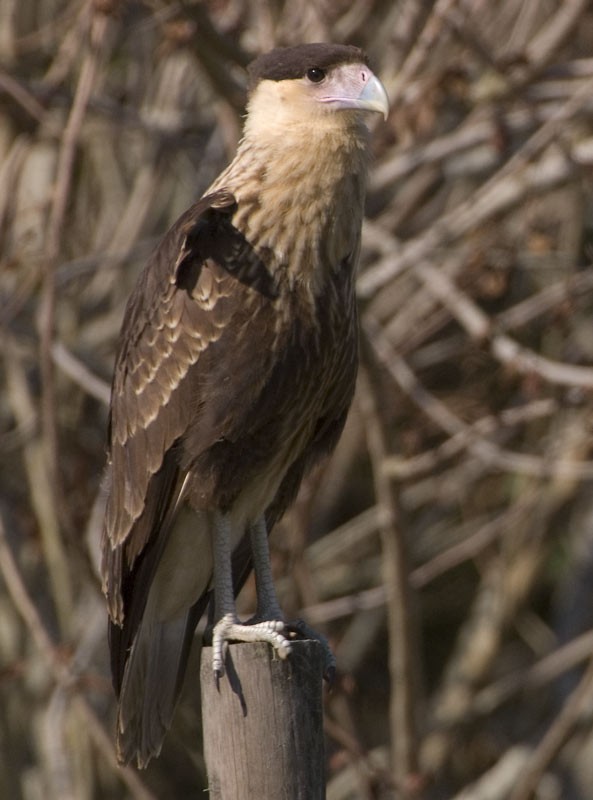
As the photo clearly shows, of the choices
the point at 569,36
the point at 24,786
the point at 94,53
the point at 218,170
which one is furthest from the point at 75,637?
the point at 569,36

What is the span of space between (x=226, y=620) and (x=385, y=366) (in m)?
2.50

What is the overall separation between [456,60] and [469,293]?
907 mm

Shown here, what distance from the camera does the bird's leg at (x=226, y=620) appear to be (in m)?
3.59

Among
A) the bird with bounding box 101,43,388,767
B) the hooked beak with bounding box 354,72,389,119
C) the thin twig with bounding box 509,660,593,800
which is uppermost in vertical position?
the hooked beak with bounding box 354,72,389,119

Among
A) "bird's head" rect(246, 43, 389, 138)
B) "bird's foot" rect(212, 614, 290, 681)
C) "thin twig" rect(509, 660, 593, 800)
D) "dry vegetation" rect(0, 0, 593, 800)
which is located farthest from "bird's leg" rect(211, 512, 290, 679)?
"thin twig" rect(509, 660, 593, 800)

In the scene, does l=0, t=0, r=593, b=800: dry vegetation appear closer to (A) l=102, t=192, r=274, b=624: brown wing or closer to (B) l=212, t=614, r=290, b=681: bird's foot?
(A) l=102, t=192, r=274, b=624: brown wing

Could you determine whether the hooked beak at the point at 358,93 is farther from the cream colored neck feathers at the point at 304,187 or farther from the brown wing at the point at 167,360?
the brown wing at the point at 167,360

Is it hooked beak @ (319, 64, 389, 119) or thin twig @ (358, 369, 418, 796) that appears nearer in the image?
hooked beak @ (319, 64, 389, 119)

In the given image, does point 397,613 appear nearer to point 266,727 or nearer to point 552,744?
point 552,744

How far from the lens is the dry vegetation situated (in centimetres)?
573

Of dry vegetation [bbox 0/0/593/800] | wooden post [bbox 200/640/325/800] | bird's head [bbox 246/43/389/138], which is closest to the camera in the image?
wooden post [bbox 200/640/325/800]

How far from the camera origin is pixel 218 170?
694 centimetres

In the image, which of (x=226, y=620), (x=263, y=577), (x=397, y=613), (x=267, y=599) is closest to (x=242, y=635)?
(x=226, y=620)

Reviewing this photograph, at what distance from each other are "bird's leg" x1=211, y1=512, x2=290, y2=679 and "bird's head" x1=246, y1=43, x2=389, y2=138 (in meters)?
1.08
